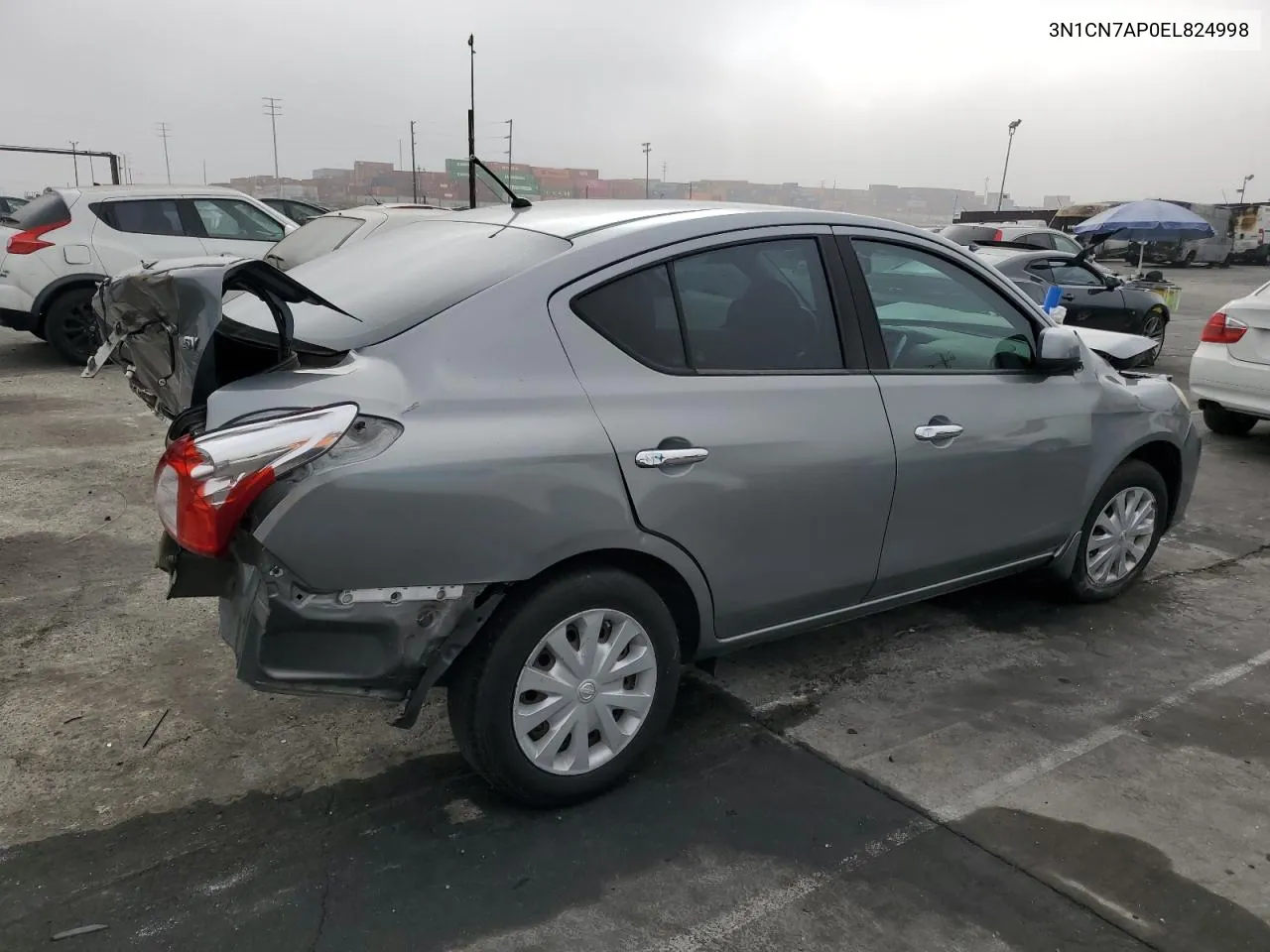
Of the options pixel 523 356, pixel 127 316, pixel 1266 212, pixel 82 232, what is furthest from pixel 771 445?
pixel 1266 212

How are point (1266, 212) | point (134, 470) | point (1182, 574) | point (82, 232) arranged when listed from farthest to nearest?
point (1266, 212) → point (82, 232) → point (134, 470) → point (1182, 574)

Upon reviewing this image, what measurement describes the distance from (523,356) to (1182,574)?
3.92 metres

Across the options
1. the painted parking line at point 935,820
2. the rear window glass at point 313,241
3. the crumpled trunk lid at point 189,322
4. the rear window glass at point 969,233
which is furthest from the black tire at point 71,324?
the rear window glass at point 969,233

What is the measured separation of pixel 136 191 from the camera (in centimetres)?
936

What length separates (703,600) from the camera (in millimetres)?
2846

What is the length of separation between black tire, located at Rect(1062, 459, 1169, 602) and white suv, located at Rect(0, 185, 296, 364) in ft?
27.9

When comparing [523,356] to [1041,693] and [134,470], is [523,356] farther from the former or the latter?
[134,470]

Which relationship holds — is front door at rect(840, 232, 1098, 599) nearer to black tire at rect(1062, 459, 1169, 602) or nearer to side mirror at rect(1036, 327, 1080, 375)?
side mirror at rect(1036, 327, 1080, 375)

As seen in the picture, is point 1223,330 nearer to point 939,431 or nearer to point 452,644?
point 939,431

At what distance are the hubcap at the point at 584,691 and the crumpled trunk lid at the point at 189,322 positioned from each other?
1.06 m

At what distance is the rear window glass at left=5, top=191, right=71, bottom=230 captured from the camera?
29.3 ft

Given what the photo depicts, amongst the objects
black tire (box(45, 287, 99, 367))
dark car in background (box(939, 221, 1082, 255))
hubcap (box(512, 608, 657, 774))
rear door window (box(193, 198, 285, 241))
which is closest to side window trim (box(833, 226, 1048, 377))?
hubcap (box(512, 608, 657, 774))

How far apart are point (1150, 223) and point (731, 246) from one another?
17121mm

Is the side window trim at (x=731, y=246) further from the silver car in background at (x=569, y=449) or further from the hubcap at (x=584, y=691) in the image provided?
the hubcap at (x=584, y=691)
